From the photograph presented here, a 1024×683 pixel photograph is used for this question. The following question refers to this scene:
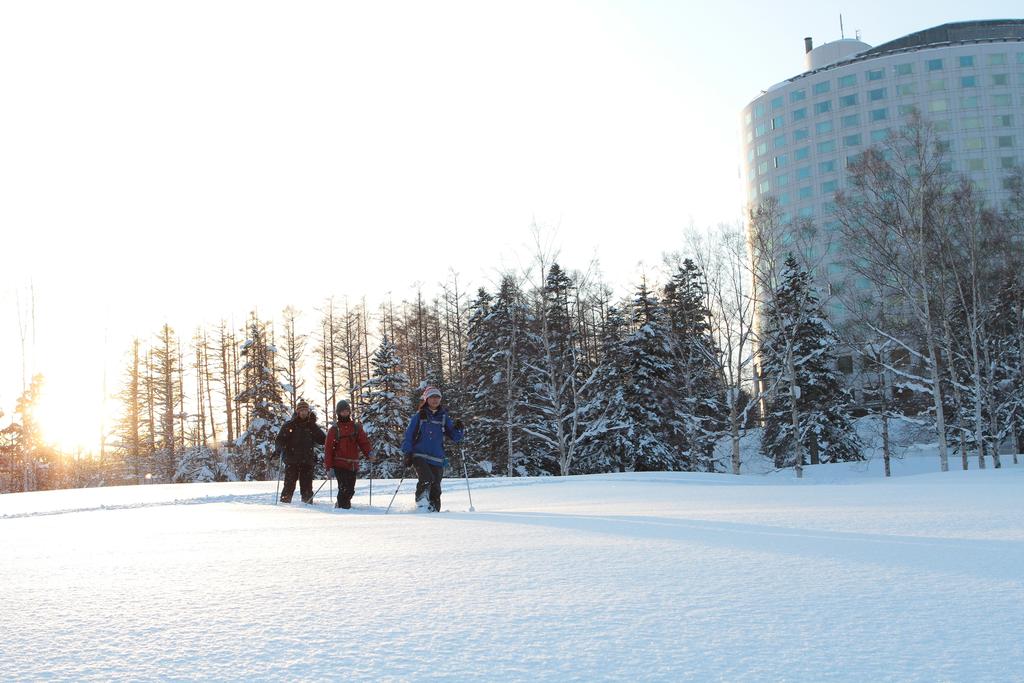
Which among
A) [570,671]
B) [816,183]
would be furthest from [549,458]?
[816,183]

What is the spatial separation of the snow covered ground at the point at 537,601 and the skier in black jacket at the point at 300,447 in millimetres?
6172

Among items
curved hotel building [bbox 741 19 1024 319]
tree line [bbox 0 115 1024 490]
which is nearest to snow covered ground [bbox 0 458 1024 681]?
tree line [bbox 0 115 1024 490]

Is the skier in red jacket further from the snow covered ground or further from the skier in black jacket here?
the snow covered ground

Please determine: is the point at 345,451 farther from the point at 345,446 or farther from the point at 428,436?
the point at 428,436

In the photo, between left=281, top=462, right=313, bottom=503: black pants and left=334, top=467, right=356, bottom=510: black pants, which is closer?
left=334, top=467, right=356, bottom=510: black pants

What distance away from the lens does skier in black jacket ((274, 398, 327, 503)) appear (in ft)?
46.9

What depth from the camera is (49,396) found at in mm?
40219

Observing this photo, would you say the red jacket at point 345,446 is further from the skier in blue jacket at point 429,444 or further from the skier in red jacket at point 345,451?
the skier in blue jacket at point 429,444

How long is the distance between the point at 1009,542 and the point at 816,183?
80019 millimetres

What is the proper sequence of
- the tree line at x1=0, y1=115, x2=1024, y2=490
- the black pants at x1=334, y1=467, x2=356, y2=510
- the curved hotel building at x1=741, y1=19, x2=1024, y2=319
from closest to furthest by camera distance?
the black pants at x1=334, y1=467, x2=356, y2=510
the tree line at x1=0, y1=115, x2=1024, y2=490
the curved hotel building at x1=741, y1=19, x2=1024, y2=319

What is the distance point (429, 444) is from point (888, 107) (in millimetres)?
78385

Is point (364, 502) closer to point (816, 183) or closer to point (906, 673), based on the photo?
point (906, 673)

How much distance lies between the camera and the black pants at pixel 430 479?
11.6m

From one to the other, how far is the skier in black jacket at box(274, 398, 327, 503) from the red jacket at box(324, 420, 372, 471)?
80 cm
